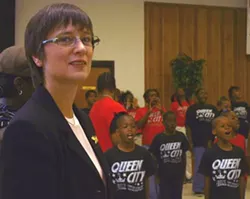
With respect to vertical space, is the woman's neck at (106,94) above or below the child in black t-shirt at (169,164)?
above

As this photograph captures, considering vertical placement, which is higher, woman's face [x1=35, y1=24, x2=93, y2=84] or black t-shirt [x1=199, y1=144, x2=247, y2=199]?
woman's face [x1=35, y1=24, x2=93, y2=84]

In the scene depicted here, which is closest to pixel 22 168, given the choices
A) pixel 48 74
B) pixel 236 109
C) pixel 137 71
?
pixel 48 74

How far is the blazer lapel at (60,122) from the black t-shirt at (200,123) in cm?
586

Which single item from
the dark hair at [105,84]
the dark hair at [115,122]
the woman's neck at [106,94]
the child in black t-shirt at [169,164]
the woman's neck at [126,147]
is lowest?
the child in black t-shirt at [169,164]

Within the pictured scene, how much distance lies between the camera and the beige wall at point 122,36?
968cm

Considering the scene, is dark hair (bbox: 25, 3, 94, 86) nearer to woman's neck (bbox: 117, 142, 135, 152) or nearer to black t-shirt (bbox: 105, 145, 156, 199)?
black t-shirt (bbox: 105, 145, 156, 199)

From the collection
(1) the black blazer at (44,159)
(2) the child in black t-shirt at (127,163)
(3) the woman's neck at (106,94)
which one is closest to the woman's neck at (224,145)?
(2) the child in black t-shirt at (127,163)

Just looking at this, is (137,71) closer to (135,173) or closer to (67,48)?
(135,173)

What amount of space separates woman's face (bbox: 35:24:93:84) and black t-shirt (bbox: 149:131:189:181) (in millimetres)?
4429

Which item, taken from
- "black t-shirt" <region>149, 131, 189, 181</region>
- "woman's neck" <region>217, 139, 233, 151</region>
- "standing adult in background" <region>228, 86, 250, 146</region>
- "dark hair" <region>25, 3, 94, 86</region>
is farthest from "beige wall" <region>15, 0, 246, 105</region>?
"dark hair" <region>25, 3, 94, 86</region>

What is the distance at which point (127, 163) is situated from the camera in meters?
4.33

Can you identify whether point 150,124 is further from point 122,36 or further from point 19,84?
point 19,84

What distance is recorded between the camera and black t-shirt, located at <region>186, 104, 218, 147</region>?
706cm

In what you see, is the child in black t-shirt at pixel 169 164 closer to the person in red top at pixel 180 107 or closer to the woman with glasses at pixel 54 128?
the person in red top at pixel 180 107
